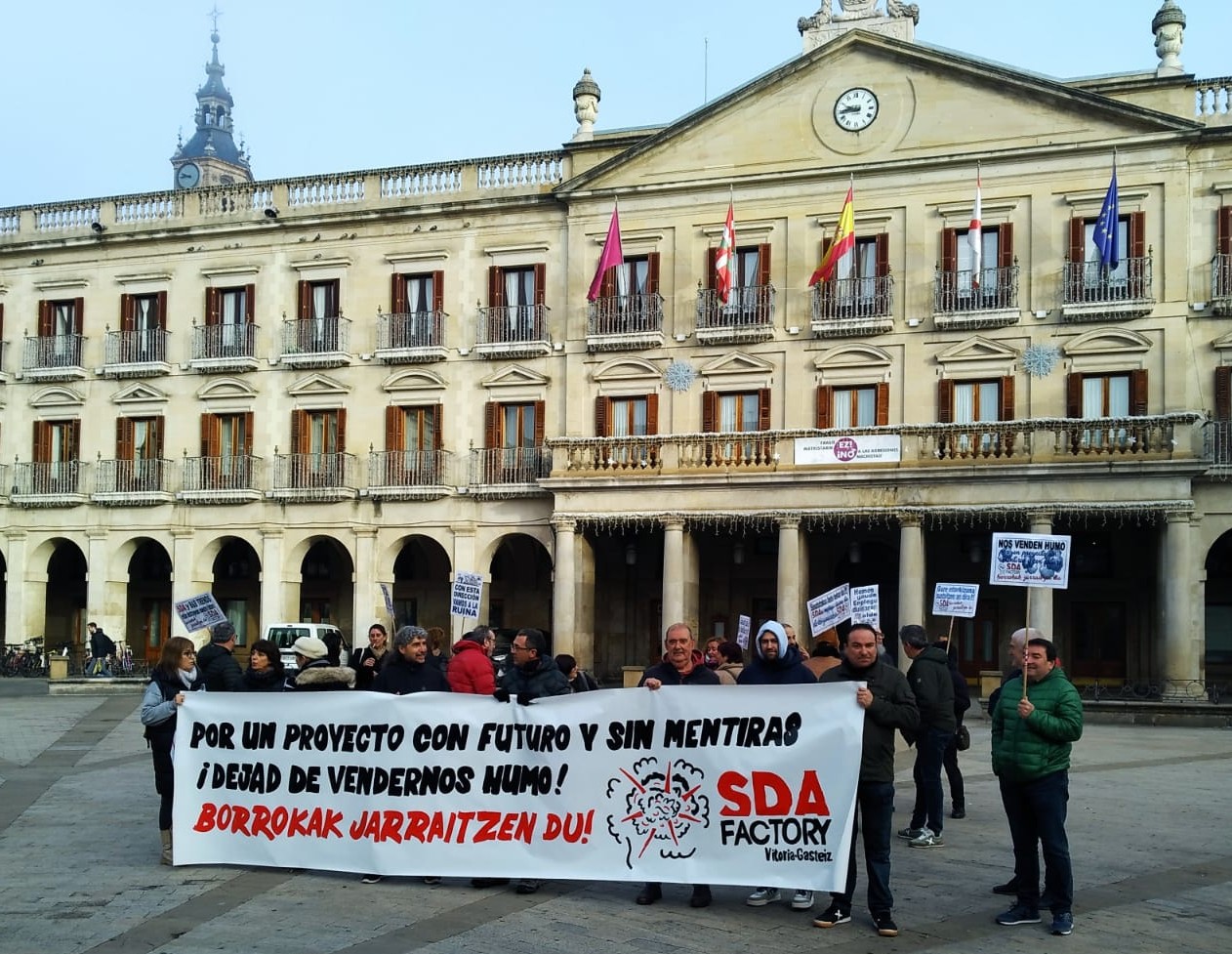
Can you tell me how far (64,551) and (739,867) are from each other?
1541 inches

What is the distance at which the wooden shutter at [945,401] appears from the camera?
32906 millimetres

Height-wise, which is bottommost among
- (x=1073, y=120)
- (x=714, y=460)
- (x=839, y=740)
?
(x=839, y=740)

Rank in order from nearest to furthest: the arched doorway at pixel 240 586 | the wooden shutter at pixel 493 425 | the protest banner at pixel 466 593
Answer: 1. the protest banner at pixel 466 593
2. the wooden shutter at pixel 493 425
3. the arched doorway at pixel 240 586

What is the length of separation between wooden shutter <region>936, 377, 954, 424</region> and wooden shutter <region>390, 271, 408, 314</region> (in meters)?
14.5

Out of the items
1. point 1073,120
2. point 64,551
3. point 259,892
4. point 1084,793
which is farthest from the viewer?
point 64,551

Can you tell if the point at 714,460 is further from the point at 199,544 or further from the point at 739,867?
the point at 739,867

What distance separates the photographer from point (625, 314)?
35688 mm

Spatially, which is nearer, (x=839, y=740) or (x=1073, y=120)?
(x=839, y=740)

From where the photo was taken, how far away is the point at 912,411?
3328 cm

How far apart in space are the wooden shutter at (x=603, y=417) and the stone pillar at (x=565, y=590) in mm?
2703

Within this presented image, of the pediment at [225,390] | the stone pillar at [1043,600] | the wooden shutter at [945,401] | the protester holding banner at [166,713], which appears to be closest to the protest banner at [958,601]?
the stone pillar at [1043,600]

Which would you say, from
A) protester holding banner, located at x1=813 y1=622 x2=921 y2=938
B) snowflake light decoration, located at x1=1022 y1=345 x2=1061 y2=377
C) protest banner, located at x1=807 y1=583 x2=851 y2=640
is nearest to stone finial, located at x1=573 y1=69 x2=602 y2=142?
snowflake light decoration, located at x1=1022 y1=345 x2=1061 y2=377

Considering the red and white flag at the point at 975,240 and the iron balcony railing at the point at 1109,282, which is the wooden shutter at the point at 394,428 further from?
the iron balcony railing at the point at 1109,282

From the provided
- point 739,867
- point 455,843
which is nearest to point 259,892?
point 455,843
